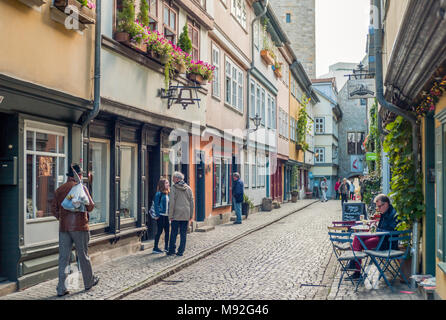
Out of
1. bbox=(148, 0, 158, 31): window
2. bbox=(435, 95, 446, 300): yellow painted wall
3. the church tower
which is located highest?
the church tower

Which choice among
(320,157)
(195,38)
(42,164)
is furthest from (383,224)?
(320,157)

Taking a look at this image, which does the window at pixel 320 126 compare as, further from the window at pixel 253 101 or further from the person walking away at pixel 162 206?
the person walking away at pixel 162 206

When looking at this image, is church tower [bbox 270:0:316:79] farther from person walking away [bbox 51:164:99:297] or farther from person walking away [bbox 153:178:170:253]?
person walking away [bbox 51:164:99:297]

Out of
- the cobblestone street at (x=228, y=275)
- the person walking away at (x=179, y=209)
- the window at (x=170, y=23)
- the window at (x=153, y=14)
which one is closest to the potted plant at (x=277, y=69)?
the window at (x=170, y=23)

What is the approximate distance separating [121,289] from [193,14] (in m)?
9.60

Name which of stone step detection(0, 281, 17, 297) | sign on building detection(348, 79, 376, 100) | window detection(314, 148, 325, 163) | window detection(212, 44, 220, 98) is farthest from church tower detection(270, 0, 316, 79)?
stone step detection(0, 281, 17, 297)

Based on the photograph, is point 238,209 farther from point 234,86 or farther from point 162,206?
point 162,206

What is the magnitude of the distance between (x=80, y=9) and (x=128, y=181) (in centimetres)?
429

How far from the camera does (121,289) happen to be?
27.3 feet

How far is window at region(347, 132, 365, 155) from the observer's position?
227 ft

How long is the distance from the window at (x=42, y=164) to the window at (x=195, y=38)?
23.8ft

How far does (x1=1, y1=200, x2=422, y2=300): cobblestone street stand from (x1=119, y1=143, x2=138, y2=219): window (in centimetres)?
97
